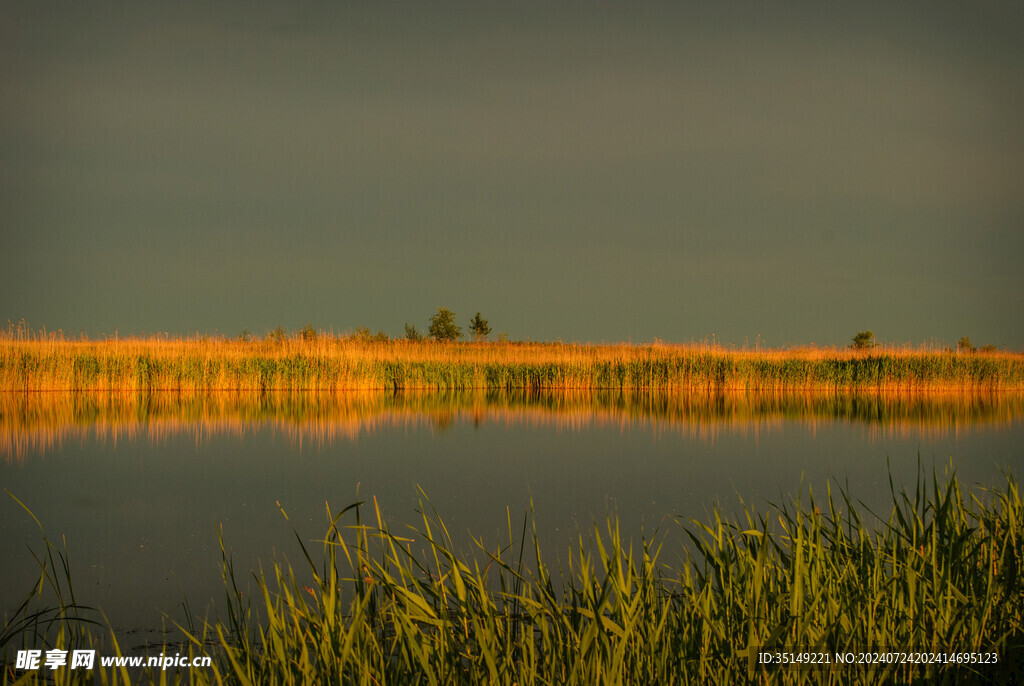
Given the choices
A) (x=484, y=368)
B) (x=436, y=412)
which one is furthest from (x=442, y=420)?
(x=484, y=368)

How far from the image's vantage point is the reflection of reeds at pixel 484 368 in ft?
73.2

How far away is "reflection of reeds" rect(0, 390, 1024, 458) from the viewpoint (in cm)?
1378

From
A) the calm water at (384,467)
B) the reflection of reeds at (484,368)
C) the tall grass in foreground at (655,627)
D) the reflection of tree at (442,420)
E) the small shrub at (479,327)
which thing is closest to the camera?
the tall grass in foreground at (655,627)

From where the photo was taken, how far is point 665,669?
2.80 m

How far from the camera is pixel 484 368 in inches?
1033

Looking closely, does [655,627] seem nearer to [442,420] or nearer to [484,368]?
[442,420]

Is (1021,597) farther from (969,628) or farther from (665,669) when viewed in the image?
(665,669)

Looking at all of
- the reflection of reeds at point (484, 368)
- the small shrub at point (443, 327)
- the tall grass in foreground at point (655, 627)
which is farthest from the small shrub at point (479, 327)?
the tall grass in foreground at point (655, 627)

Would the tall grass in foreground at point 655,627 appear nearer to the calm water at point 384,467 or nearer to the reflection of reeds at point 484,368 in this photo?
the calm water at point 384,467

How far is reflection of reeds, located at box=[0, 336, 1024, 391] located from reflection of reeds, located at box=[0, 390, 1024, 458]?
4.29ft

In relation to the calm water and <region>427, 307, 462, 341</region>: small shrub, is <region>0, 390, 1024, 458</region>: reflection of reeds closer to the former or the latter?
the calm water

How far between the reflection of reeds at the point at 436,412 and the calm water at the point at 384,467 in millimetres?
85

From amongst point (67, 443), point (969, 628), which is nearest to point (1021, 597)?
point (969, 628)

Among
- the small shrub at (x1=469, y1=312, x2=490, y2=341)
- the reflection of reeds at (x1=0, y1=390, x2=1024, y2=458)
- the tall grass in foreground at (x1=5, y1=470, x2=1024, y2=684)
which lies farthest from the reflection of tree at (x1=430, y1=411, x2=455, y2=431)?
the small shrub at (x1=469, y1=312, x2=490, y2=341)
